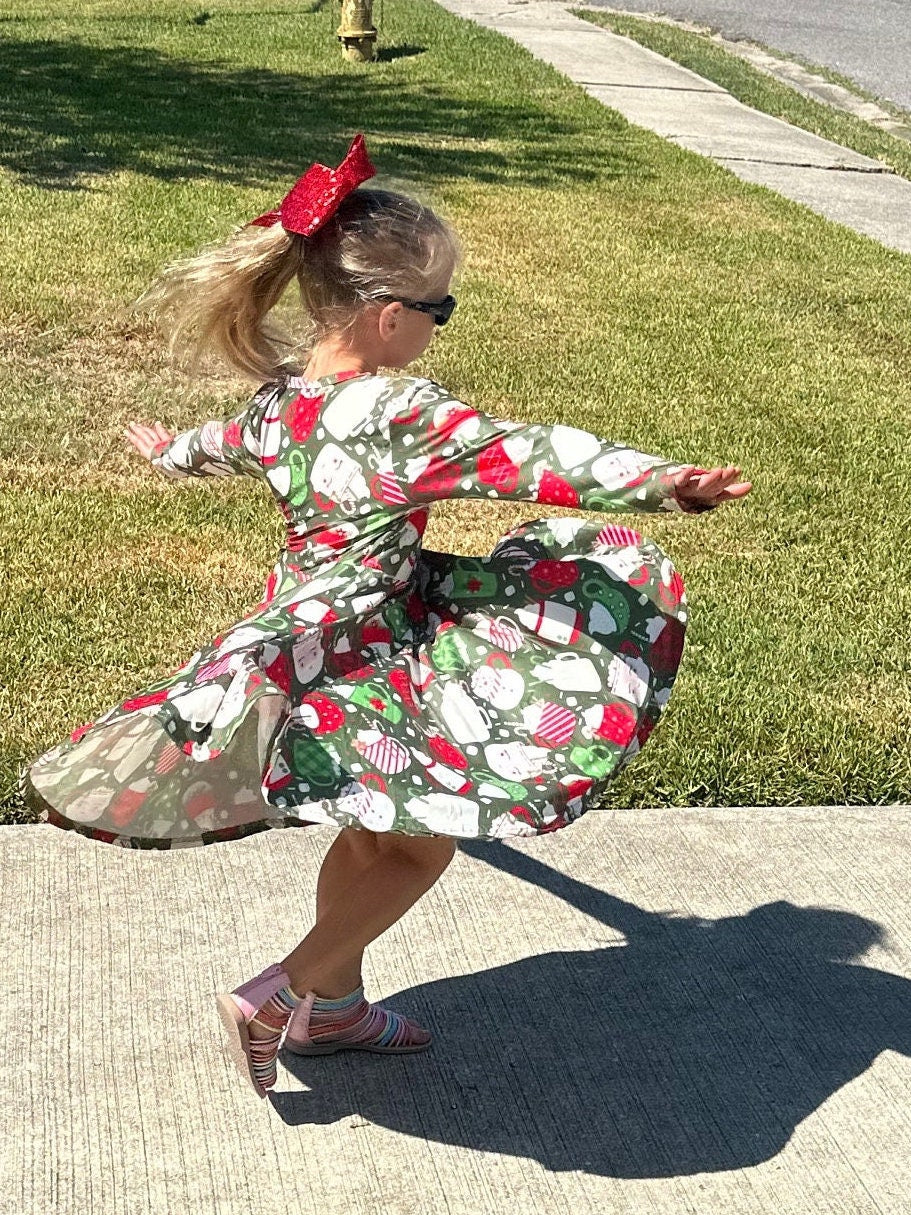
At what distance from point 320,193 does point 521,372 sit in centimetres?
438

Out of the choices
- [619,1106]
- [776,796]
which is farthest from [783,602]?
[619,1106]

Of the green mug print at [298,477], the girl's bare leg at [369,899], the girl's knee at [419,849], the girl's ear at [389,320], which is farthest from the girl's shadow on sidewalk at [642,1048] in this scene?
the girl's ear at [389,320]

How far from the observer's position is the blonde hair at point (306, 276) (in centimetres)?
292

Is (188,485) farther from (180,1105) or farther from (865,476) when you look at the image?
(180,1105)

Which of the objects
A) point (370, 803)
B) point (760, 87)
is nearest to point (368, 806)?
point (370, 803)

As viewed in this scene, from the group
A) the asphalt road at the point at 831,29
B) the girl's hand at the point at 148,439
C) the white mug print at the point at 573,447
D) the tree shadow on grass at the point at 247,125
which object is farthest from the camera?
the asphalt road at the point at 831,29

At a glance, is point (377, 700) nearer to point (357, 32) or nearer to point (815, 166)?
point (815, 166)

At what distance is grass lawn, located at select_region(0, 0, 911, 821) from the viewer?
178 inches

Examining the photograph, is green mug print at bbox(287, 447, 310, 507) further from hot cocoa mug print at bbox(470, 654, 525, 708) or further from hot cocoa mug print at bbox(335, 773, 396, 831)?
hot cocoa mug print at bbox(335, 773, 396, 831)

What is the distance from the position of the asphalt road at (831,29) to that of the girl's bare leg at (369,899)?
46.0ft

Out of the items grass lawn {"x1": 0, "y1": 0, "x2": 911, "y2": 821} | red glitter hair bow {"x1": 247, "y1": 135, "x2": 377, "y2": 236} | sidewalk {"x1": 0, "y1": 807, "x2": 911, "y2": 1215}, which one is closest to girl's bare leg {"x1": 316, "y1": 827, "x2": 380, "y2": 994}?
sidewalk {"x1": 0, "y1": 807, "x2": 911, "y2": 1215}

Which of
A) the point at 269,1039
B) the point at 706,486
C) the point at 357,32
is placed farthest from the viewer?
the point at 357,32

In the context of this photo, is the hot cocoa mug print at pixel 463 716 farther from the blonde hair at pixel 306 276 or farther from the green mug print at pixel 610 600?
the blonde hair at pixel 306 276

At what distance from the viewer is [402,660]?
9.37 feet
